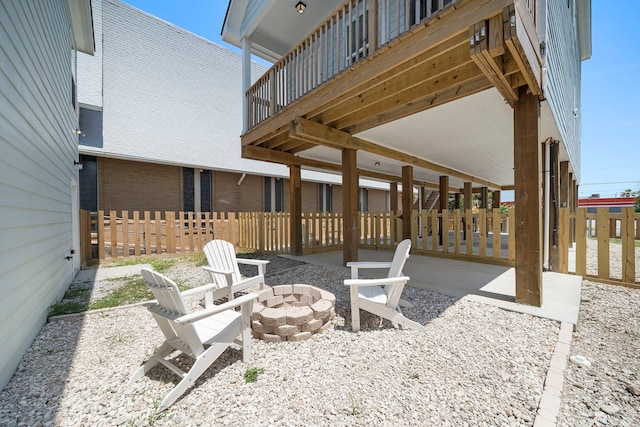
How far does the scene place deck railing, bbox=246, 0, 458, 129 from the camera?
3.59 m

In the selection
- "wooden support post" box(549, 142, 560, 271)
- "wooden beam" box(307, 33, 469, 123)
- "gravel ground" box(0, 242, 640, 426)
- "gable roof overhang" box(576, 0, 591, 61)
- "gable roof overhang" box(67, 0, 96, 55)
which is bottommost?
"gravel ground" box(0, 242, 640, 426)

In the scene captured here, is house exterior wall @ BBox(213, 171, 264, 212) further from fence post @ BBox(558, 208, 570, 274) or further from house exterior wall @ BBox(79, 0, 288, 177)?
fence post @ BBox(558, 208, 570, 274)

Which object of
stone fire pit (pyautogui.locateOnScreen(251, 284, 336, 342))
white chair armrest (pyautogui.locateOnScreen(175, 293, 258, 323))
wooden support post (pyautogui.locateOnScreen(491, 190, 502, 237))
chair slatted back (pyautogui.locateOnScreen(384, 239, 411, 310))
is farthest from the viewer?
wooden support post (pyautogui.locateOnScreen(491, 190, 502, 237))

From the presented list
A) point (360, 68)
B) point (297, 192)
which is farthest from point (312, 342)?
point (297, 192)

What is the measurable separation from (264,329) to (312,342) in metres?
0.52

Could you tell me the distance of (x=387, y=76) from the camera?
3.56 m

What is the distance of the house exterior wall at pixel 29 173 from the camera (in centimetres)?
228

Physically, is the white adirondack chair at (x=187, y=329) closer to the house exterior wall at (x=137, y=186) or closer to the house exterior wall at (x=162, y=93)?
the house exterior wall at (x=137, y=186)

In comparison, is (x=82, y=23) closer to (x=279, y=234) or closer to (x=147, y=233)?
(x=147, y=233)

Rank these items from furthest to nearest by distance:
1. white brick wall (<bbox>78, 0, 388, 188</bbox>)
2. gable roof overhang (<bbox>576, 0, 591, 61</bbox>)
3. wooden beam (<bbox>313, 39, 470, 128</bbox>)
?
white brick wall (<bbox>78, 0, 388, 188</bbox>)
gable roof overhang (<bbox>576, 0, 591, 61</bbox>)
wooden beam (<bbox>313, 39, 470, 128</bbox>)

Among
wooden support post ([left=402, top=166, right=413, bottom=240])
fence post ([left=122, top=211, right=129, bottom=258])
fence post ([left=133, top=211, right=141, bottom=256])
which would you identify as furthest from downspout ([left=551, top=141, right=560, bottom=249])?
fence post ([left=122, top=211, right=129, bottom=258])

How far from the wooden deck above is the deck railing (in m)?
0.02

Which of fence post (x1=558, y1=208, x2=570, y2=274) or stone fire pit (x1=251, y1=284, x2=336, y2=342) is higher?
fence post (x1=558, y1=208, x2=570, y2=274)

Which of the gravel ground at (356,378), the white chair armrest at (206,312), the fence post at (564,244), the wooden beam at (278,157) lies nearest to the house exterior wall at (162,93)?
the wooden beam at (278,157)
